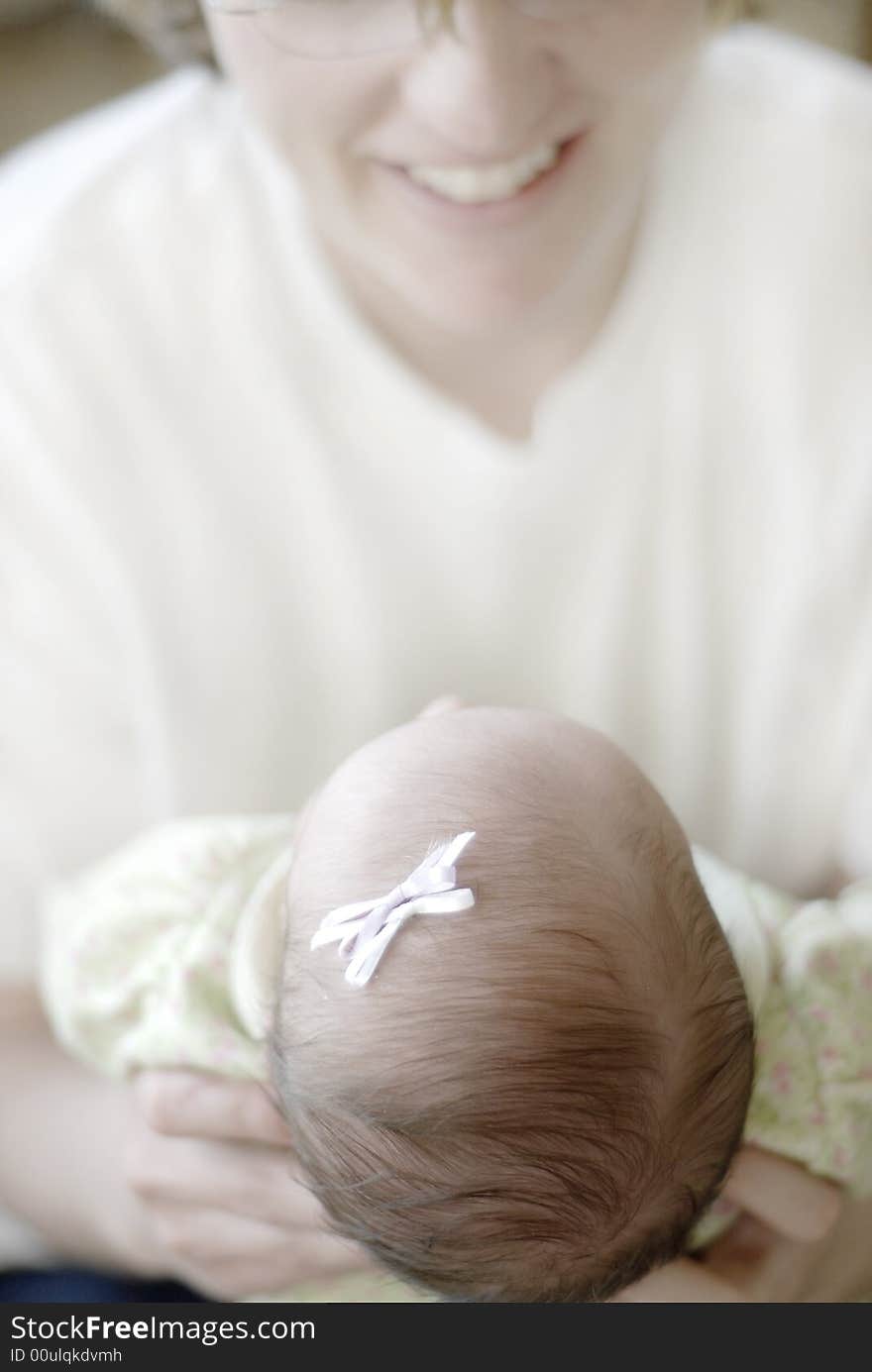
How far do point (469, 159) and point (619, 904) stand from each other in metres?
0.42

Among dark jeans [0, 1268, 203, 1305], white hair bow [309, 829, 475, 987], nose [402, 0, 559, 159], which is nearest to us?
white hair bow [309, 829, 475, 987]

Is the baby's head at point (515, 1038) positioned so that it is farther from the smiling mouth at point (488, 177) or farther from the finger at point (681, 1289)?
the smiling mouth at point (488, 177)

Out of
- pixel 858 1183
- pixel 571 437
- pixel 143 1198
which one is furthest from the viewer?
pixel 571 437

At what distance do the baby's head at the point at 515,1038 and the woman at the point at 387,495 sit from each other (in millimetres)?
289

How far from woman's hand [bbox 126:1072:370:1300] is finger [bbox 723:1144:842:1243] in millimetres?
207

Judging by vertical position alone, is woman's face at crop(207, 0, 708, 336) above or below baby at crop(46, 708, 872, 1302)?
above

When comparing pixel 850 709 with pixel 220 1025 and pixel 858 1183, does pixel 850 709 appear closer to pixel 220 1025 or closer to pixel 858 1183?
pixel 858 1183

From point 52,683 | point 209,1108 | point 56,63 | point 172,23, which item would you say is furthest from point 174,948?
point 56,63

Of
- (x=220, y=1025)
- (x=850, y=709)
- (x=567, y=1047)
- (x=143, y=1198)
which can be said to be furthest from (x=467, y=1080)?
(x=850, y=709)

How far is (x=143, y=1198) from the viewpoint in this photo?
0.84 meters

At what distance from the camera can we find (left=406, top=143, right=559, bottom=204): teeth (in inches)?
30.3

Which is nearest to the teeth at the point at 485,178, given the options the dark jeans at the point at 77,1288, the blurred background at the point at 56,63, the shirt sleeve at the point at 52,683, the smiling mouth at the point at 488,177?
the smiling mouth at the point at 488,177

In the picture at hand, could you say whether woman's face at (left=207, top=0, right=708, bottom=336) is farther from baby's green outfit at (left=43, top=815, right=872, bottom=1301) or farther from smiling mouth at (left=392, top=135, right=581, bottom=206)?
baby's green outfit at (left=43, top=815, right=872, bottom=1301)

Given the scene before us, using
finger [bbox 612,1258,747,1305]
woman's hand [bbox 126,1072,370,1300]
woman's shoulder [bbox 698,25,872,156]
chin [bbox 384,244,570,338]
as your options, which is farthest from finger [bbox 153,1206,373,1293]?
woman's shoulder [bbox 698,25,872,156]
